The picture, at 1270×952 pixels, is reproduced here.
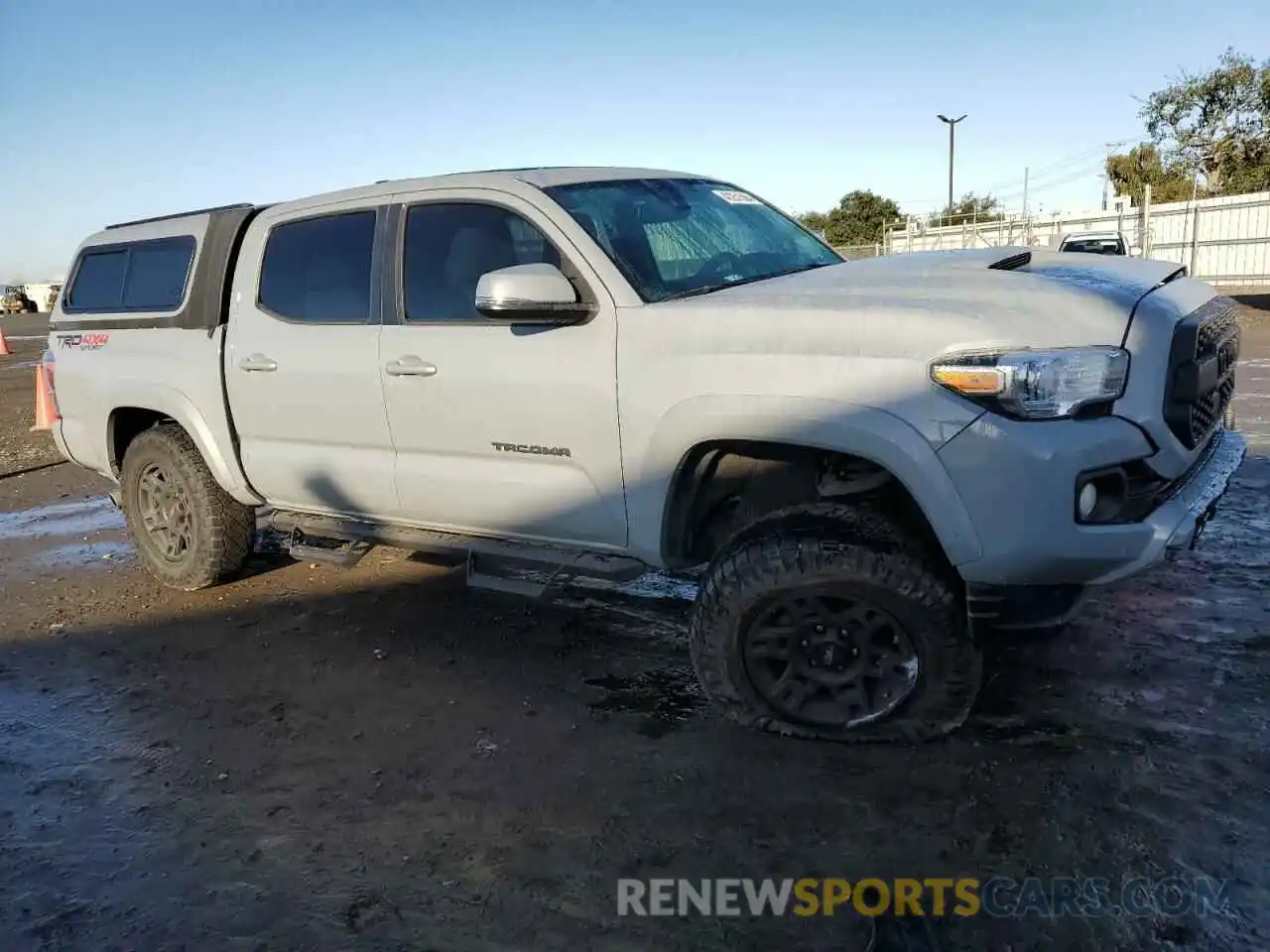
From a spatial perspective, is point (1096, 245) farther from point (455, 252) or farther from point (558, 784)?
point (558, 784)

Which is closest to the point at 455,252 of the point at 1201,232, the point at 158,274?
the point at 158,274

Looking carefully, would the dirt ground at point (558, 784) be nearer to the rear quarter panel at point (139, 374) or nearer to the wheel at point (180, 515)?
the wheel at point (180, 515)

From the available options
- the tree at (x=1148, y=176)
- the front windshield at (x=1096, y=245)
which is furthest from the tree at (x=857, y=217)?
the front windshield at (x=1096, y=245)

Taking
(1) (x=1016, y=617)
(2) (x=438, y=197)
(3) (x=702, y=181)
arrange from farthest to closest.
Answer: (3) (x=702, y=181) < (2) (x=438, y=197) < (1) (x=1016, y=617)

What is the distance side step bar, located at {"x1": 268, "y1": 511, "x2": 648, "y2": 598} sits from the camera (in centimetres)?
384

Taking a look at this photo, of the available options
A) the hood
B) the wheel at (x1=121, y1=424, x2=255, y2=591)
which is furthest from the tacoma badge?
the wheel at (x1=121, y1=424, x2=255, y2=591)

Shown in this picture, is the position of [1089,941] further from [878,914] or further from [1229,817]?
[1229,817]

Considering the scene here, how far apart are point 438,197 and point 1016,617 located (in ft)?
9.17

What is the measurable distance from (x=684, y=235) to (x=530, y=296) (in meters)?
0.89

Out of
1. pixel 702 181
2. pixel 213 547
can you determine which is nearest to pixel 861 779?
pixel 702 181

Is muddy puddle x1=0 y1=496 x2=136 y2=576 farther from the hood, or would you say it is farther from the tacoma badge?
the hood

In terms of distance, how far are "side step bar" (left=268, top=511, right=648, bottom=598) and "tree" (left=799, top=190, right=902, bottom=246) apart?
43237 mm

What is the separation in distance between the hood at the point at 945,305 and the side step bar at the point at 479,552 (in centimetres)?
103

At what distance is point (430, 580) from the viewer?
5.54 meters
